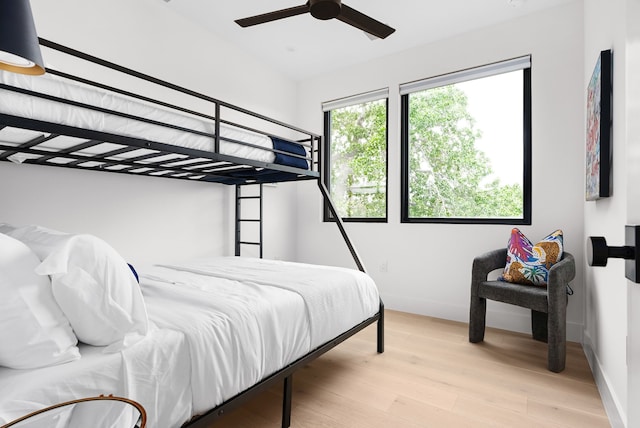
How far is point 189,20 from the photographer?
280 centimetres

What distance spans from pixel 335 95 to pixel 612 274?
113 inches

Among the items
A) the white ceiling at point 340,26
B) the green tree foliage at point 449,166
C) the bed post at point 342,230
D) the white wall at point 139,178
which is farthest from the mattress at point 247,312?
the white ceiling at point 340,26

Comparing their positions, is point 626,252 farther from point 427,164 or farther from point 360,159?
point 360,159

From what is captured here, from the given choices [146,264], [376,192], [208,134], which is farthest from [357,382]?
[376,192]

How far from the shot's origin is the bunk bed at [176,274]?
987 millimetres

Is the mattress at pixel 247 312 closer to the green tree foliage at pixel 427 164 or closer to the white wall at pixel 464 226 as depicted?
the white wall at pixel 464 226

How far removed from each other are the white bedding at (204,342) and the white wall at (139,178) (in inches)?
23.9

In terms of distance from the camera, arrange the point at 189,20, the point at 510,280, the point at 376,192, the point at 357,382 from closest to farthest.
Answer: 1. the point at 357,382
2. the point at 510,280
3. the point at 189,20
4. the point at 376,192

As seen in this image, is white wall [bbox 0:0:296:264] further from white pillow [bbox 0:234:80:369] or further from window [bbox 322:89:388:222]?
white pillow [bbox 0:234:80:369]

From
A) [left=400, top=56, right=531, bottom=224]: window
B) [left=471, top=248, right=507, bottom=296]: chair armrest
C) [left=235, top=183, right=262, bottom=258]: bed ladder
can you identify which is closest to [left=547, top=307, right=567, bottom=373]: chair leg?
[left=471, top=248, right=507, bottom=296]: chair armrest

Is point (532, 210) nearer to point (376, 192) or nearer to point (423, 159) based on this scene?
point (423, 159)

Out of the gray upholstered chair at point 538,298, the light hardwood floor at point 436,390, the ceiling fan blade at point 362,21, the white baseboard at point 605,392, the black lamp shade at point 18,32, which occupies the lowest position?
the light hardwood floor at point 436,390

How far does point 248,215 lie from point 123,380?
2.56m

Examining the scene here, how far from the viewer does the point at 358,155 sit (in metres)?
3.63
